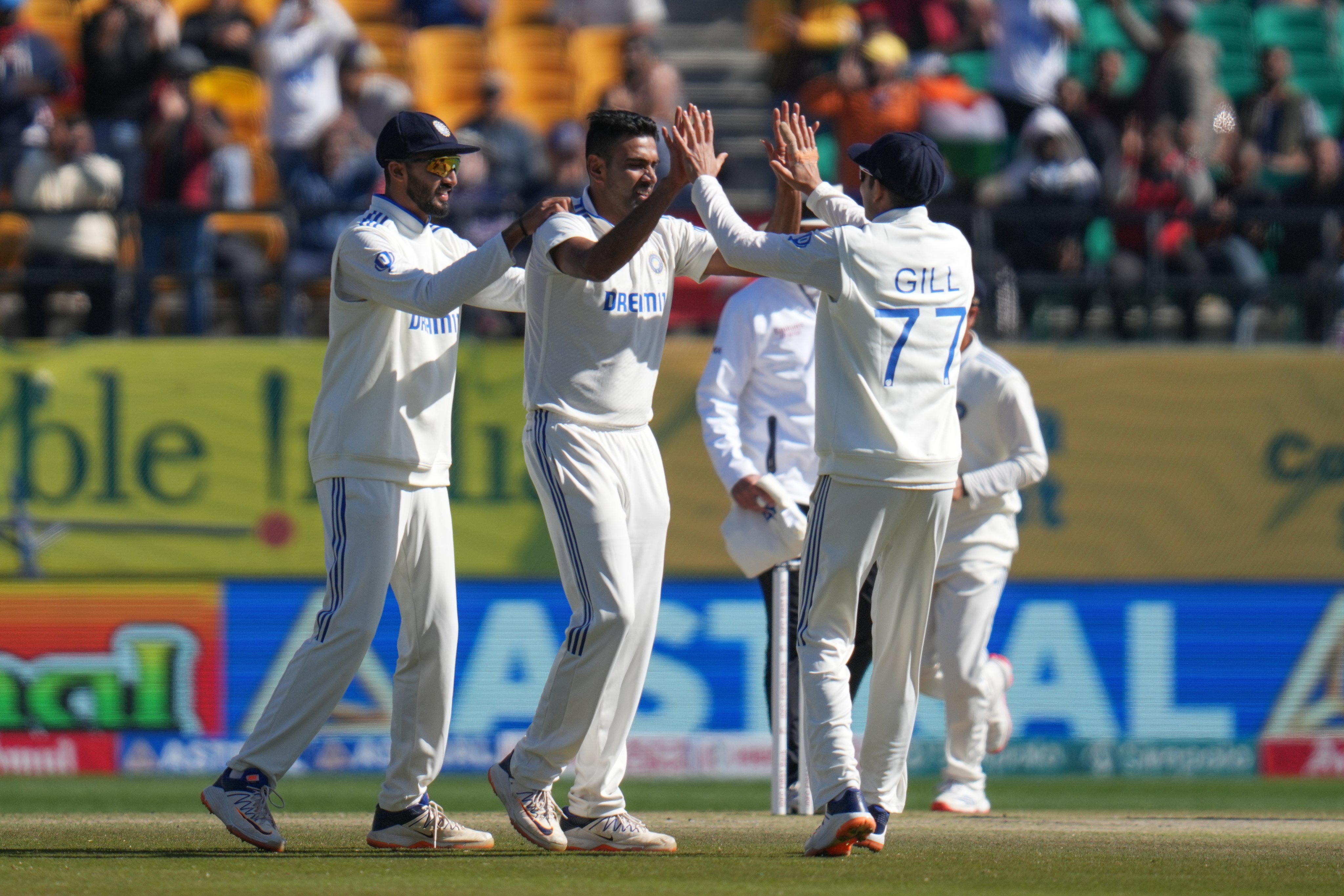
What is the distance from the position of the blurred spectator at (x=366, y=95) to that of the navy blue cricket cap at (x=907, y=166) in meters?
8.93

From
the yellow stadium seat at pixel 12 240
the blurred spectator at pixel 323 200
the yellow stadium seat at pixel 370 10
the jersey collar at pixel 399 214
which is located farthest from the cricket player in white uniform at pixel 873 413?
the yellow stadium seat at pixel 370 10

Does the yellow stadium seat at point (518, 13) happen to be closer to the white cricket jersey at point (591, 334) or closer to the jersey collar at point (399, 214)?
the jersey collar at point (399, 214)

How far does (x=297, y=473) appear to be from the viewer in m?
12.0

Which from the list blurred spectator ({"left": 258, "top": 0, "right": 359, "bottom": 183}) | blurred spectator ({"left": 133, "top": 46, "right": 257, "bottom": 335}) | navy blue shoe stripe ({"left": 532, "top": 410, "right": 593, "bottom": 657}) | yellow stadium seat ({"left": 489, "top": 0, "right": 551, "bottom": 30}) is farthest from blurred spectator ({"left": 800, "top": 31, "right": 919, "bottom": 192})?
navy blue shoe stripe ({"left": 532, "top": 410, "right": 593, "bottom": 657})

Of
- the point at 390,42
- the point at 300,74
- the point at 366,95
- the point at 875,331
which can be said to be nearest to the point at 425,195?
the point at 875,331

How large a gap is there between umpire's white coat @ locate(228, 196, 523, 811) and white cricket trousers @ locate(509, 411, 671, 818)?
14.7 inches

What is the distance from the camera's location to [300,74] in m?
14.8

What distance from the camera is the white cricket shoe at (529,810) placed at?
6039 millimetres

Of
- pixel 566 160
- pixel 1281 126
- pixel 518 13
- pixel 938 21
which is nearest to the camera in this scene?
pixel 566 160

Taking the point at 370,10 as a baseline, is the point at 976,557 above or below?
below

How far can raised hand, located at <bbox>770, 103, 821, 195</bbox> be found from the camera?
630 centimetres

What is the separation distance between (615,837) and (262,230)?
27.0ft

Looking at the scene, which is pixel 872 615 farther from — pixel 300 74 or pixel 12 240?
pixel 300 74

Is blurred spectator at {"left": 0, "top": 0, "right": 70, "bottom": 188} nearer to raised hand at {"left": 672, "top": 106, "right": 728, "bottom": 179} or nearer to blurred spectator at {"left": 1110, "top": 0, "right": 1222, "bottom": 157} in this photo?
blurred spectator at {"left": 1110, "top": 0, "right": 1222, "bottom": 157}
